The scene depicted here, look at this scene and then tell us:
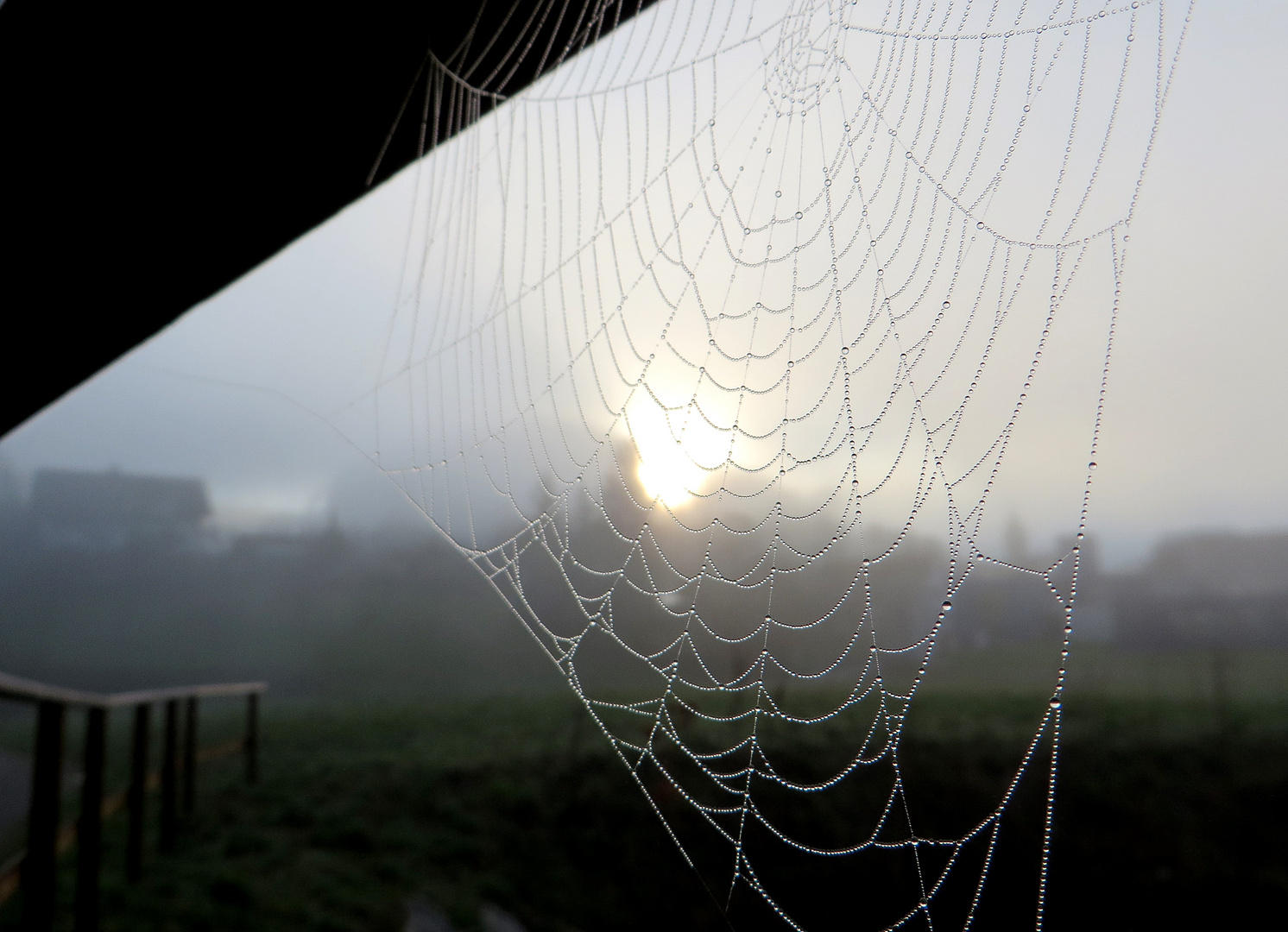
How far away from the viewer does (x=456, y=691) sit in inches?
446

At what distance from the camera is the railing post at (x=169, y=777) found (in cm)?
420

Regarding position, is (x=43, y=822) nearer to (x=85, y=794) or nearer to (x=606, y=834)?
(x=85, y=794)

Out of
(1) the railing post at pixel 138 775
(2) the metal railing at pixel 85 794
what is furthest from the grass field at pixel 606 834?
(2) the metal railing at pixel 85 794

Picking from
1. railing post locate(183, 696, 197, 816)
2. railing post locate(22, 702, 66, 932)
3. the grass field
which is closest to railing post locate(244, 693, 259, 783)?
the grass field

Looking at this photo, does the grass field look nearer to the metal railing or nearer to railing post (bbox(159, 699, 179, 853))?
railing post (bbox(159, 699, 179, 853))

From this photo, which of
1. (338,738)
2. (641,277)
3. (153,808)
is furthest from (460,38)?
(338,738)

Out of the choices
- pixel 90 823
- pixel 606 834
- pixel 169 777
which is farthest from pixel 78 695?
pixel 606 834

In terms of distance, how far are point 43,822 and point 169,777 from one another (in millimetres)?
2286

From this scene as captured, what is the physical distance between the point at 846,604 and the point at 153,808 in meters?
6.91

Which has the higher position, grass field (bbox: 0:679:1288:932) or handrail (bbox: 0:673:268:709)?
handrail (bbox: 0:673:268:709)

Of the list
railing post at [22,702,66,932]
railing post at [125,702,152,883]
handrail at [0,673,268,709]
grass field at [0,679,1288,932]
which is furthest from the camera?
railing post at [125,702,152,883]

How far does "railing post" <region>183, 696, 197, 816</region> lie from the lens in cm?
458

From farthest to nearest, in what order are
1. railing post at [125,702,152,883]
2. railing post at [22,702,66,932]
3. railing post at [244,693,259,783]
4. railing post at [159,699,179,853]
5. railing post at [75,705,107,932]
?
railing post at [244,693,259,783] < railing post at [159,699,179,853] < railing post at [125,702,152,883] < railing post at [75,705,107,932] < railing post at [22,702,66,932]

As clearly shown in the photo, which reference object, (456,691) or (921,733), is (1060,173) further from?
(456,691)
